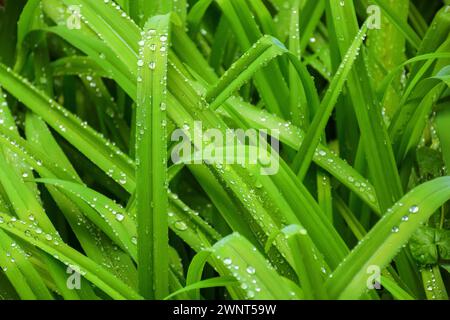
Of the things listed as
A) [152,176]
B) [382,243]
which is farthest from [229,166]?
[382,243]

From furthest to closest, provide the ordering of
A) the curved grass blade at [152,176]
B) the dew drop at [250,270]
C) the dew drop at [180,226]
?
the dew drop at [180,226]
the curved grass blade at [152,176]
the dew drop at [250,270]

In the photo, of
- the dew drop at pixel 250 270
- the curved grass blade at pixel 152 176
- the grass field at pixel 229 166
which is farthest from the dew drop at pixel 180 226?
the dew drop at pixel 250 270

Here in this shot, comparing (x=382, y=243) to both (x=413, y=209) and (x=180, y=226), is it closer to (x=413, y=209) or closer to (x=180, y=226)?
(x=413, y=209)

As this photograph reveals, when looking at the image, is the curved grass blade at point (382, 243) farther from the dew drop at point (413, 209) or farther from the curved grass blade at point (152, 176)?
the curved grass blade at point (152, 176)

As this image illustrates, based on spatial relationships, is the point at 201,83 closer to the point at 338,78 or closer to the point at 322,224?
the point at 338,78

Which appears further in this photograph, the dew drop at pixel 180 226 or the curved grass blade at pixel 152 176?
the dew drop at pixel 180 226

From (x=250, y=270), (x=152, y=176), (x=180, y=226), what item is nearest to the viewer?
(x=250, y=270)
